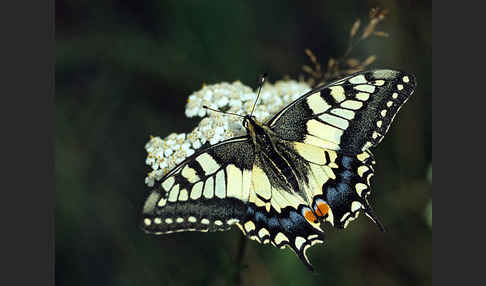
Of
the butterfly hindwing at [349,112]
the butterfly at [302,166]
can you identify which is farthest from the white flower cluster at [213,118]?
the butterfly hindwing at [349,112]

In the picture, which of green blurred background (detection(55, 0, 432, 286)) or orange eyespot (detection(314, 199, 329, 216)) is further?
green blurred background (detection(55, 0, 432, 286))

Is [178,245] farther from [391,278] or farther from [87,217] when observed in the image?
[391,278]

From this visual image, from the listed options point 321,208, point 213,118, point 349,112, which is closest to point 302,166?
point 321,208

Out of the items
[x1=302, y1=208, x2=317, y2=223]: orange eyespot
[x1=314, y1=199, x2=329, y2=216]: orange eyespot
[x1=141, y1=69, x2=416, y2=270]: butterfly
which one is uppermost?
[x1=141, y1=69, x2=416, y2=270]: butterfly

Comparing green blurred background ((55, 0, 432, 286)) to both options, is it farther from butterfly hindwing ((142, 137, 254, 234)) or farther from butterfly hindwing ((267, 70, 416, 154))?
butterfly hindwing ((267, 70, 416, 154))

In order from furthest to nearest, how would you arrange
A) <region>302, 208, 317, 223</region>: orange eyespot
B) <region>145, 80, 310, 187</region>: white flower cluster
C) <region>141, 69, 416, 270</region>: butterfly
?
<region>145, 80, 310, 187</region>: white flower cluster < <region>302, 208, 317, 223</region>: orange eyespot < <region>141, 69, 416, 270</region>: butterfly

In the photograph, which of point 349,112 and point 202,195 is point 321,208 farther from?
point 202,195

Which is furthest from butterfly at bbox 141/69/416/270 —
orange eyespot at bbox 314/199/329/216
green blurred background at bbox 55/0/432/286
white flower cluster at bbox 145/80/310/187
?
green blurred background at bbox 55/0/432/286
